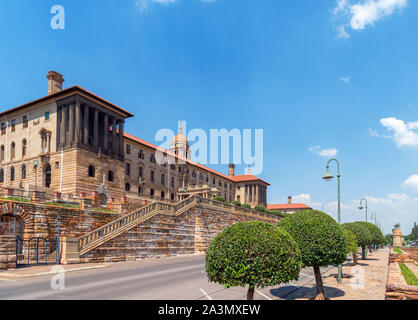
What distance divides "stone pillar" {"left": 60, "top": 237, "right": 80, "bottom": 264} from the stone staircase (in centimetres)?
47

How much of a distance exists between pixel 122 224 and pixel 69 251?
18.9ft

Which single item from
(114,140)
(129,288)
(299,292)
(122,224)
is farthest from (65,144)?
(299,292)

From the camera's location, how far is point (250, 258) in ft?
29.5

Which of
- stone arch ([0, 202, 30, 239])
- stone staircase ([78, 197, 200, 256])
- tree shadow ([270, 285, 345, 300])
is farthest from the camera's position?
stone staircase ([78, 197, 200, 256])

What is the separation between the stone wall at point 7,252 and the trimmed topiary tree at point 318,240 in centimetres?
1572

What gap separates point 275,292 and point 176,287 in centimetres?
457

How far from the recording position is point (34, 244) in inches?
954

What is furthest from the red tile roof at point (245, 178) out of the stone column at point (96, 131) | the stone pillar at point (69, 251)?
the stone pillar at point (69, 251)

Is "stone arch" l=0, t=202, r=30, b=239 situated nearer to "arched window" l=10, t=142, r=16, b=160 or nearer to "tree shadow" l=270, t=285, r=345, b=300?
"tree shadow" l=270, t=285, r=345, b=300

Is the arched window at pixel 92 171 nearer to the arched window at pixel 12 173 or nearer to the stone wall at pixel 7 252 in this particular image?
the arched window at pixel 12 173

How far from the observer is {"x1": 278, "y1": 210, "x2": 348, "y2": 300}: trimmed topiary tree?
43.0 ft

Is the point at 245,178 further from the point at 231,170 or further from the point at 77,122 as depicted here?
the point at 77,122

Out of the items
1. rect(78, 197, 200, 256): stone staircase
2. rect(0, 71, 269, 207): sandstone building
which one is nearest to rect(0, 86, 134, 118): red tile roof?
rect(0, 71, 269, 207): sandstone building
